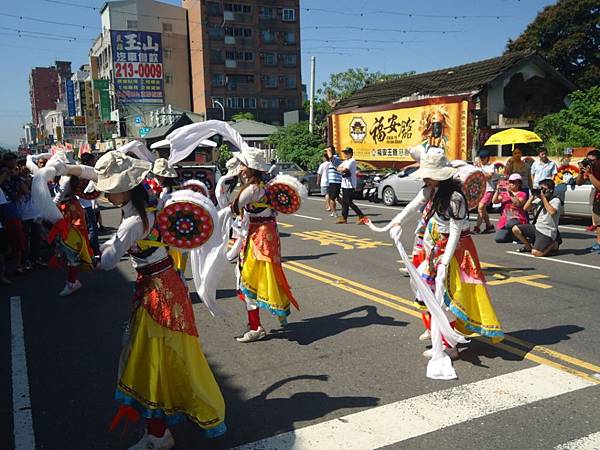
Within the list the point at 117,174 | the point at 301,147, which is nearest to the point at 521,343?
the point at 117,174

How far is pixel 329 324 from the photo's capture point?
5836mm

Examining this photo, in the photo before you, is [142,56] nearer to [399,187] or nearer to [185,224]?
[399,187]

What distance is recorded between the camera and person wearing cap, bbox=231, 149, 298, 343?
512 cm

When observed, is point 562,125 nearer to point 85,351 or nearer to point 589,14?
point 589,14

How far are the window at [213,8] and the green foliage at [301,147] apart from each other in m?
32.1

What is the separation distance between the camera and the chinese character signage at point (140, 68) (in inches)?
1764

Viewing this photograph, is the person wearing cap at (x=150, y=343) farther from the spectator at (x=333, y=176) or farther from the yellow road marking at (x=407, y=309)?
the spectator at (x=333, y=176)

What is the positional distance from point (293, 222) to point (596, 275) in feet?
26.9

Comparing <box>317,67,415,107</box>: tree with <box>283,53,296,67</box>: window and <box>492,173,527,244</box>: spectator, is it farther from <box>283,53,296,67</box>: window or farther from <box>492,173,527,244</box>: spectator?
<box>492,173,527,244</box>: spectator

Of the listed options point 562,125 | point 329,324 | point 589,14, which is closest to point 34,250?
point 329,324

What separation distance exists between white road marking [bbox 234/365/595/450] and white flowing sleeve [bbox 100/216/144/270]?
4.77ft

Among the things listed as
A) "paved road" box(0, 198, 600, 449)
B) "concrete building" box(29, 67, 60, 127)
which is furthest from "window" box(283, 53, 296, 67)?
"concrete building" box(29, 67, 60, 127)

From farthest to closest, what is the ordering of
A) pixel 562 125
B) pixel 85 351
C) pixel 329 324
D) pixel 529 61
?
pixel 529 61 < pixel 562 125 < pixel 329 324 < pixel 85 351

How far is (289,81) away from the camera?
208ft
